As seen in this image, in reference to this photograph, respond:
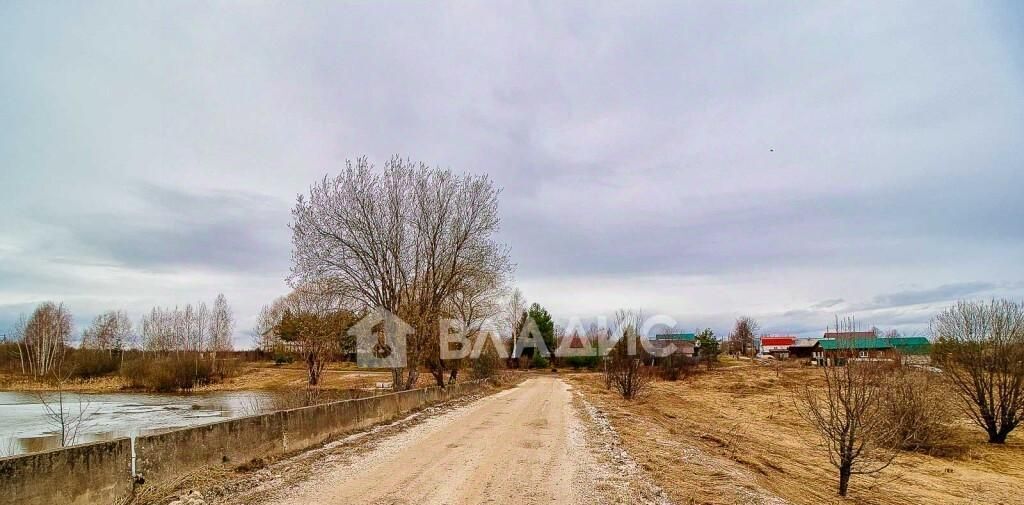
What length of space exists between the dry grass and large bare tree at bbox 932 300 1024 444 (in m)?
1.03

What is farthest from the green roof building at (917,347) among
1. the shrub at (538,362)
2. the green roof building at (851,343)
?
the shrub at (538,362)

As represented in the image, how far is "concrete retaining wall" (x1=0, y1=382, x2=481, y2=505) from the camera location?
5.82 m

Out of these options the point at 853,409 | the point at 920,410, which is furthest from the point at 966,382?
the point at 853,409

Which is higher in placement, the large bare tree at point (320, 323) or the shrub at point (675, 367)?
the large bare tree at point (320, 323)

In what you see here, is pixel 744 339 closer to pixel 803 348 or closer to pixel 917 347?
pixel 803 348

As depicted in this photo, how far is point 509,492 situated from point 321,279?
20388mm

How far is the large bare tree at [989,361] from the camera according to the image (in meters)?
19.5

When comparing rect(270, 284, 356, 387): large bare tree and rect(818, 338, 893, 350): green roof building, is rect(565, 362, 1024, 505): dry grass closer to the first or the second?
rect(818, 338, 893, 350): green roof building

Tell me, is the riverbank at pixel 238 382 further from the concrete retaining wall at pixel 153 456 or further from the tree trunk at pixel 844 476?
the tree trunk at pixel 844 476

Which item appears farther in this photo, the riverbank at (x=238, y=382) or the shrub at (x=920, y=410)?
the riverbank at (x=238, y=382)

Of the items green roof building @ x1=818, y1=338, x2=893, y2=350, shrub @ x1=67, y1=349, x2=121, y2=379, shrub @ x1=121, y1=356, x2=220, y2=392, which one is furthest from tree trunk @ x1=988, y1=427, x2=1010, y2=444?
shrub @ x1=67, y1=349, x2=121, y2=379

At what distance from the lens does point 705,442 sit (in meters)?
15.1

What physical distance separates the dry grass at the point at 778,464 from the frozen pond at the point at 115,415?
11.2 metres

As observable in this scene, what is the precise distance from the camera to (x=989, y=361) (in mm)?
20062
